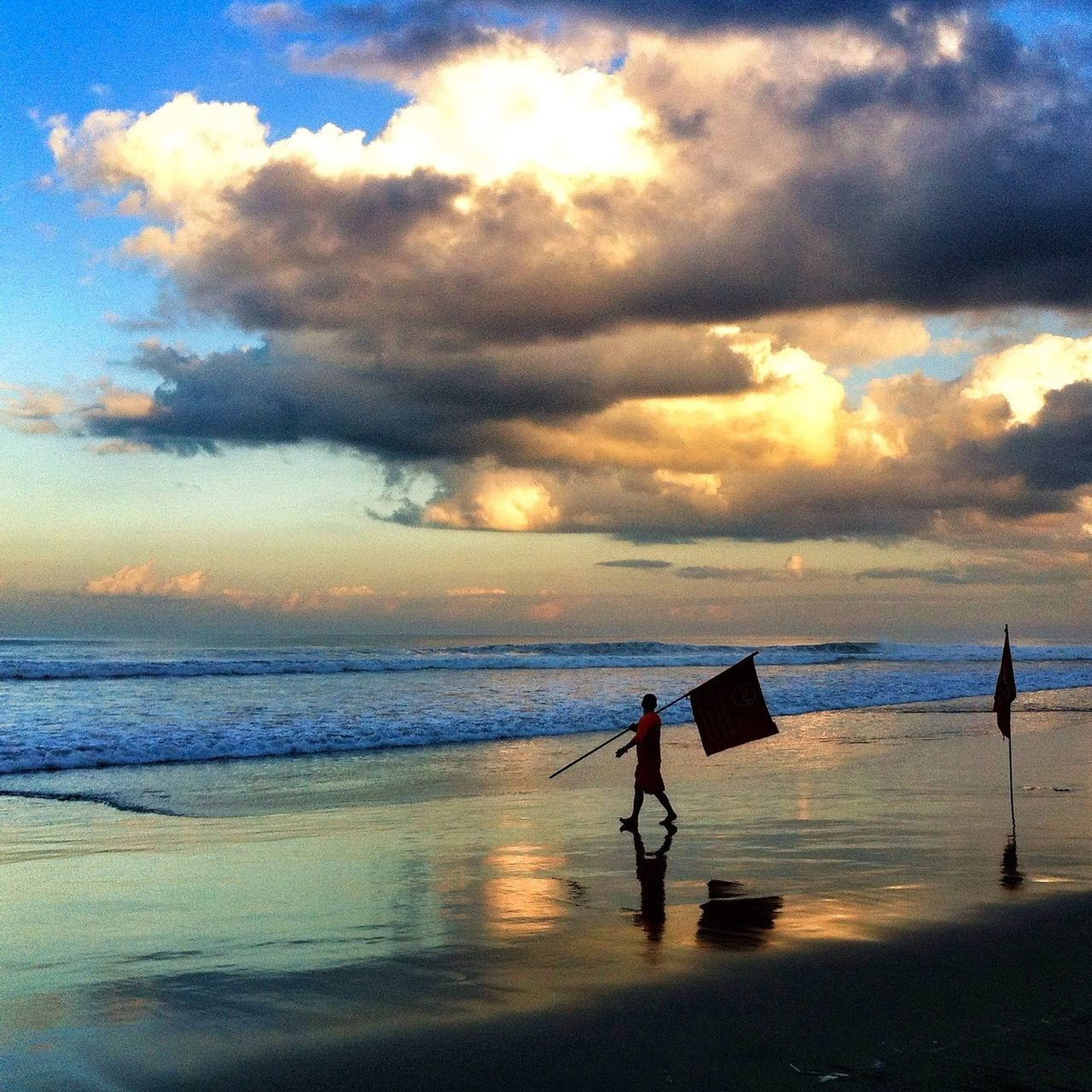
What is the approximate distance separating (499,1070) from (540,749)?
1731 centimetres

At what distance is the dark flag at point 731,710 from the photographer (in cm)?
1355

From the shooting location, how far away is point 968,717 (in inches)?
1166

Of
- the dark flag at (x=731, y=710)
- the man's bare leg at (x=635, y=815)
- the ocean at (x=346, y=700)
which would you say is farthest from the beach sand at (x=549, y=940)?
the ocean at (x=346, y=700)

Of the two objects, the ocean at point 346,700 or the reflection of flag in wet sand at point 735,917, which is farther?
the ocean at point 346,700

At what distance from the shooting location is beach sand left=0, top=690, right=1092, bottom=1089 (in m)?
5.91

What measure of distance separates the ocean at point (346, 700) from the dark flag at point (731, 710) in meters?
11.6

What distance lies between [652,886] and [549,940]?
7.27 ft

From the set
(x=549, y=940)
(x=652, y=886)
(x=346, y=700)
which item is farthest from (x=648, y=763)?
(x=346, y=700)

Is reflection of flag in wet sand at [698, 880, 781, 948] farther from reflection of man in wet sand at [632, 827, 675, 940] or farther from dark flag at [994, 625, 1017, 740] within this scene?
dark flag at [994, 625, 1017, 740]

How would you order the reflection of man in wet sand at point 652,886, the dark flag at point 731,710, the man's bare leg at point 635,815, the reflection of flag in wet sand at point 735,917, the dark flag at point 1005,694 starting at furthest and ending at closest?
1. the dark flag at point 1005,694
2. the dark flag at point 731,710
3. the man's bare leg at point 635,815
4. the reflection of man in wet sand at point 652,886
5. the reflection of flag in wet sand at point 735,917

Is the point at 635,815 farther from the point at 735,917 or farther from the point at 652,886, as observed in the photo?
the point at 735,917

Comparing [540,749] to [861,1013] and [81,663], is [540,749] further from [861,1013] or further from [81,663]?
[81,663]

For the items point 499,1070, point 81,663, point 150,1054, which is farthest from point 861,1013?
point 81,663

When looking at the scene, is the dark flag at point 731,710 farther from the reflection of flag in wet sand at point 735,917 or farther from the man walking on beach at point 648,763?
the reflection of flag in wet sand at point 735,917
